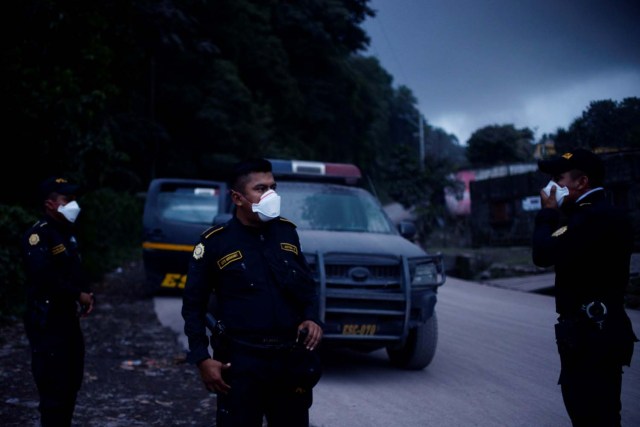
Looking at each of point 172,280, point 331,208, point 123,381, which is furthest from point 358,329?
point 172,280

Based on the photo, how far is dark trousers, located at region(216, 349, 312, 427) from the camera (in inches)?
128

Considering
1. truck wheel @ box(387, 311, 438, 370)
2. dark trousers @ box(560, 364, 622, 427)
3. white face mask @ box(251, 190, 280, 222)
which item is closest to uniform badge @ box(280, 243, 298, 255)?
white face mask @ box(251, 190, 280, 222)

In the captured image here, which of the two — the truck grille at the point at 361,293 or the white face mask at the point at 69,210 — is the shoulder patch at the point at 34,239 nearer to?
the white face mask at the point at 69,210

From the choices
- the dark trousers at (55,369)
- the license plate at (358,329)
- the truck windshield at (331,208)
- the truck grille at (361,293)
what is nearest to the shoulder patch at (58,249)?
the dark trousers at (55,369)

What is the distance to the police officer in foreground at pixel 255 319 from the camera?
10.8 ft

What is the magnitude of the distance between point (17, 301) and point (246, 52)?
2497 centimetres

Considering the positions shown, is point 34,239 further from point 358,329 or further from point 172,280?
point 172,280

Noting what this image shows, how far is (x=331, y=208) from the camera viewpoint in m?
8.03

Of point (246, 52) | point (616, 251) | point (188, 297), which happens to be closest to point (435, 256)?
point (616, 251)

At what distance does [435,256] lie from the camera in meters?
7.21

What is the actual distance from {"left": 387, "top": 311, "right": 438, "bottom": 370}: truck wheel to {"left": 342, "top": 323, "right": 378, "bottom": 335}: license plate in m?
0.52

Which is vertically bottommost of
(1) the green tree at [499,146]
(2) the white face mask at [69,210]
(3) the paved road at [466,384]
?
(3) the paved road at [466,384]

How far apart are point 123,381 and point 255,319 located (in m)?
4.19

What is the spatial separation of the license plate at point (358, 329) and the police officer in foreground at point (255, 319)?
3193 millimetres
